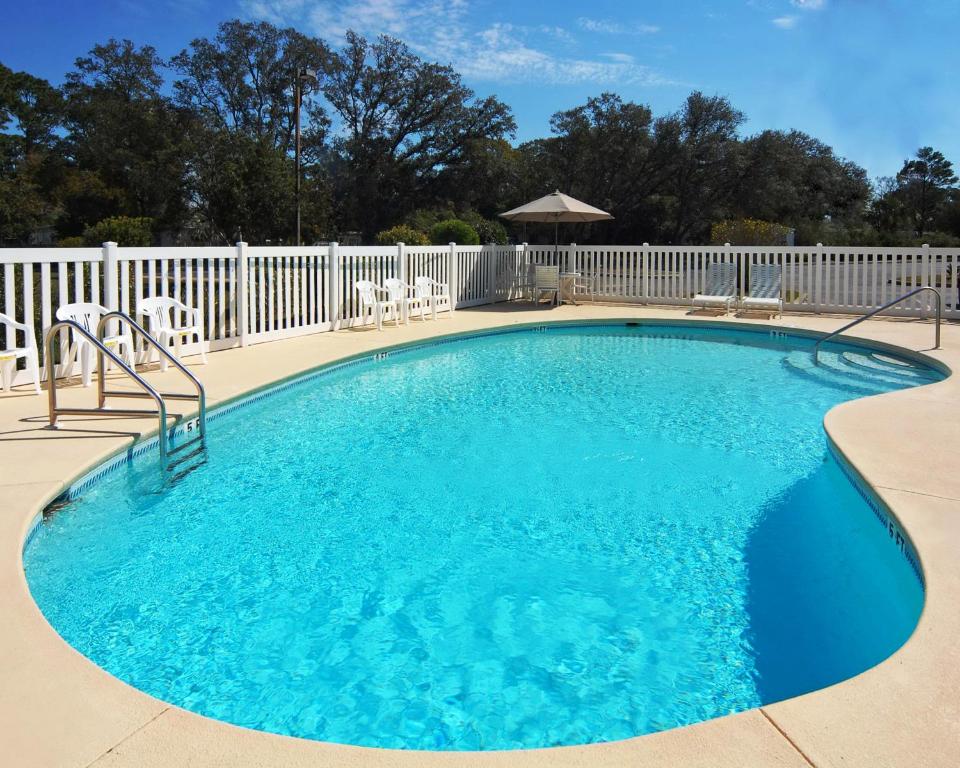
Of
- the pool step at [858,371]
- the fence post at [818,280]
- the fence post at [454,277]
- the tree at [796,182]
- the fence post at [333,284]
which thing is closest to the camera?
the pool step at [858,371]

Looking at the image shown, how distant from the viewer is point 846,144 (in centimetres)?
3578

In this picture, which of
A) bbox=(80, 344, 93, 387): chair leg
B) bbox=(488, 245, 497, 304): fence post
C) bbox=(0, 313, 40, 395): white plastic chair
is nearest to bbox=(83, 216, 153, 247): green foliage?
bbox=(488, 245, 497, 304): fence post

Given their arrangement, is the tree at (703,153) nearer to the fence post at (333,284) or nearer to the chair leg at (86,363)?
the fence post at (333,284)

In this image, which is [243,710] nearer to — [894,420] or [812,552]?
[812,552]

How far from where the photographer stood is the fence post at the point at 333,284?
960 cm

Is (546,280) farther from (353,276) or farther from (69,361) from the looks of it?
(69,361)

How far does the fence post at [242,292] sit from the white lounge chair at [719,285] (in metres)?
7.13

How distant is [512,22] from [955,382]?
2187cm

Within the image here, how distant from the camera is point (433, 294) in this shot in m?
11.4

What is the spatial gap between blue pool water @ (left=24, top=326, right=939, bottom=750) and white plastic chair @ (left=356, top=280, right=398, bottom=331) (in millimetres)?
4212

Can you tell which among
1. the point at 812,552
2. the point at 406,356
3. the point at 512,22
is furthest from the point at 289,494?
the point at 512,22

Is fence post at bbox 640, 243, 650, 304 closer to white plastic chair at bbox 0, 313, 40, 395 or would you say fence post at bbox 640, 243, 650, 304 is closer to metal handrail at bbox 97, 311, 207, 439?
metal handrail at bbox 97, 311, 207, 439

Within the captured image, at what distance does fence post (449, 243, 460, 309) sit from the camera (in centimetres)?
1231

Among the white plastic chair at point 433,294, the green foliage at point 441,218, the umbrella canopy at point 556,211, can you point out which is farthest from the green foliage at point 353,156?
the white plastic chair at point 433,294
